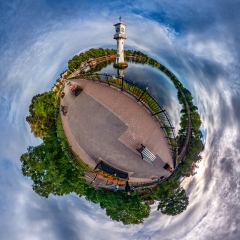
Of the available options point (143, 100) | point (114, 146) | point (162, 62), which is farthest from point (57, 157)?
point (162, 62)

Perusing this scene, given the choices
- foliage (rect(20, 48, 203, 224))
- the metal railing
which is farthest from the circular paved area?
foliage (rect(20, 48, 203, 224))

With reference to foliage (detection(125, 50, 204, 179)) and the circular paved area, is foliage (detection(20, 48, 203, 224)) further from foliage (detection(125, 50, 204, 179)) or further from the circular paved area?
the circular paved area

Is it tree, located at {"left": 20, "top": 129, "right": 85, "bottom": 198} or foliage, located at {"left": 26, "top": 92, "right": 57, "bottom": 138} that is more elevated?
foliage, located at {"left": 26, "top": 92, "right": 57, "bottom": 138}

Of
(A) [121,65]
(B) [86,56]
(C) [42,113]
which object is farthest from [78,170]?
(B) [86,56]

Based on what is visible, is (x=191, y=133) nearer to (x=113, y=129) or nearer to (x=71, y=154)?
(x=113, y=129)

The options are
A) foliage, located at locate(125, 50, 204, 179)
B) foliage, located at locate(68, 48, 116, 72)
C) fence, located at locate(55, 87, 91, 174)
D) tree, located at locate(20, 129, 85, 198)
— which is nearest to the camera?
tree, located at locate(20, 129, 85, 198)

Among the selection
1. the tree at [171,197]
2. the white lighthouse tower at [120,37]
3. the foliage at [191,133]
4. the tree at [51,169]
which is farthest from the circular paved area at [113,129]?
the white lighthouse tower at [120,37]
